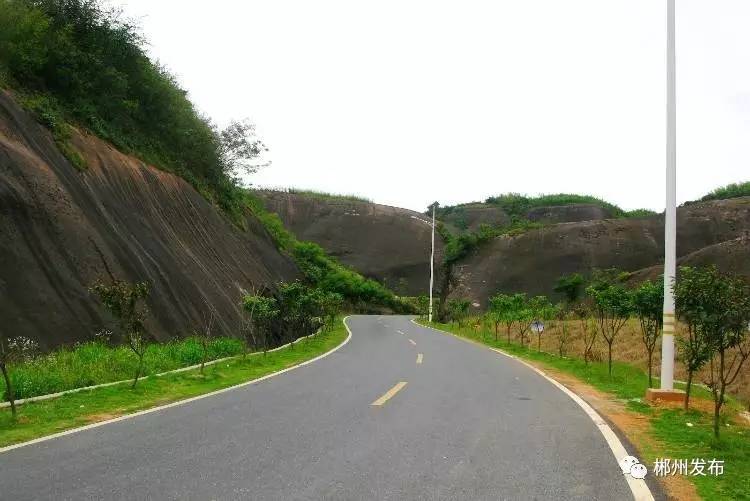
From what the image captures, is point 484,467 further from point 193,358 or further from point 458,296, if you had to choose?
point 458,296

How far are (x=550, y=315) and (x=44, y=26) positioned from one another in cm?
3019

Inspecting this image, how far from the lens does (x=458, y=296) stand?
64.1 meters

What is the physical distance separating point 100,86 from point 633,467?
23487 millimetres

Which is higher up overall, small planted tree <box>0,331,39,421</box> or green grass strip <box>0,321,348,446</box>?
small planted tree <box>0,331,39,421</box>

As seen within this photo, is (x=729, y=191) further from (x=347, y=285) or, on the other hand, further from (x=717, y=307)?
(x=717, y=307)

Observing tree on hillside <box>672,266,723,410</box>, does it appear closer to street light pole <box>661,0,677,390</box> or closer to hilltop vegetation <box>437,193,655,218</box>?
street light pole <box>661,0,677,390</box>

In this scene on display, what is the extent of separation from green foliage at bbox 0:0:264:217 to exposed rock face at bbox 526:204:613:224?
242ft

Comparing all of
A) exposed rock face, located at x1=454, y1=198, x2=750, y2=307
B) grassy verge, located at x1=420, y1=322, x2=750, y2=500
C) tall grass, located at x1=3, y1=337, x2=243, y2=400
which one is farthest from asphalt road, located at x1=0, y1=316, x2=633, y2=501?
exposed rock face, located at x1=454, y1=198, x2=750, y2=307

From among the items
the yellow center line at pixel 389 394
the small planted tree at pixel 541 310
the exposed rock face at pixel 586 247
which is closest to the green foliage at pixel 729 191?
the exposed rock face at pixel 586 247

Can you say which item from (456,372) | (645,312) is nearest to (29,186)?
(456,372)

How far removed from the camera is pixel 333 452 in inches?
258

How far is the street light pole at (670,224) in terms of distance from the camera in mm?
10648

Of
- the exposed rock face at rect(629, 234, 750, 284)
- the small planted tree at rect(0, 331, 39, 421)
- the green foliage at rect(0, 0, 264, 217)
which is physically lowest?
the small planted tree at rect(0, 331, 39, 421)

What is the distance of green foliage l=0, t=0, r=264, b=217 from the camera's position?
781 inches
